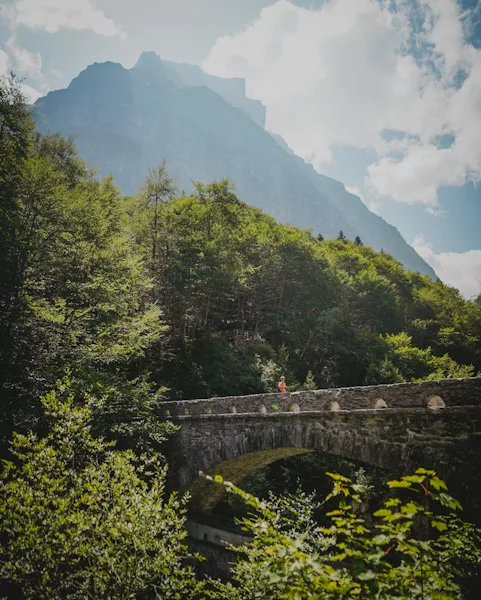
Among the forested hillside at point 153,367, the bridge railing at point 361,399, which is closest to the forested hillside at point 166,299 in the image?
the forested hillside at point 153,367

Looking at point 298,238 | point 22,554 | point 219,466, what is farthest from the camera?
point 298,238

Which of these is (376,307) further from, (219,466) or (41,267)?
(41,267)

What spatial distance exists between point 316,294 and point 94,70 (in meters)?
230

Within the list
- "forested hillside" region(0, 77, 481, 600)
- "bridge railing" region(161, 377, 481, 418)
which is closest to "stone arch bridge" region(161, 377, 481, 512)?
"bridge railing" region(161, 377, 481, 418)

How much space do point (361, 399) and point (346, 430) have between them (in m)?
0.83

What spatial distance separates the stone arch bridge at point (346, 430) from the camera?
21.4 feet

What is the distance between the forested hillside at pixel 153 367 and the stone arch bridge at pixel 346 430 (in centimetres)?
101

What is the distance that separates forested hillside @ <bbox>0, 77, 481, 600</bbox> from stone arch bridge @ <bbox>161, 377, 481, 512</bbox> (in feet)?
3.31

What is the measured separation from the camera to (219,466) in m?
13.1

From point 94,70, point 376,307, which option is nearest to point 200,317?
point 376,307

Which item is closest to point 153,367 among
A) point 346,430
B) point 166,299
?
point 166,299

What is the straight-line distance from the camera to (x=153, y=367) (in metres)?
22.0

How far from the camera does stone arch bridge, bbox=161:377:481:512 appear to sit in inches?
257

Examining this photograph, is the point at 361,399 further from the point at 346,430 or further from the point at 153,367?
the point at 153,367
